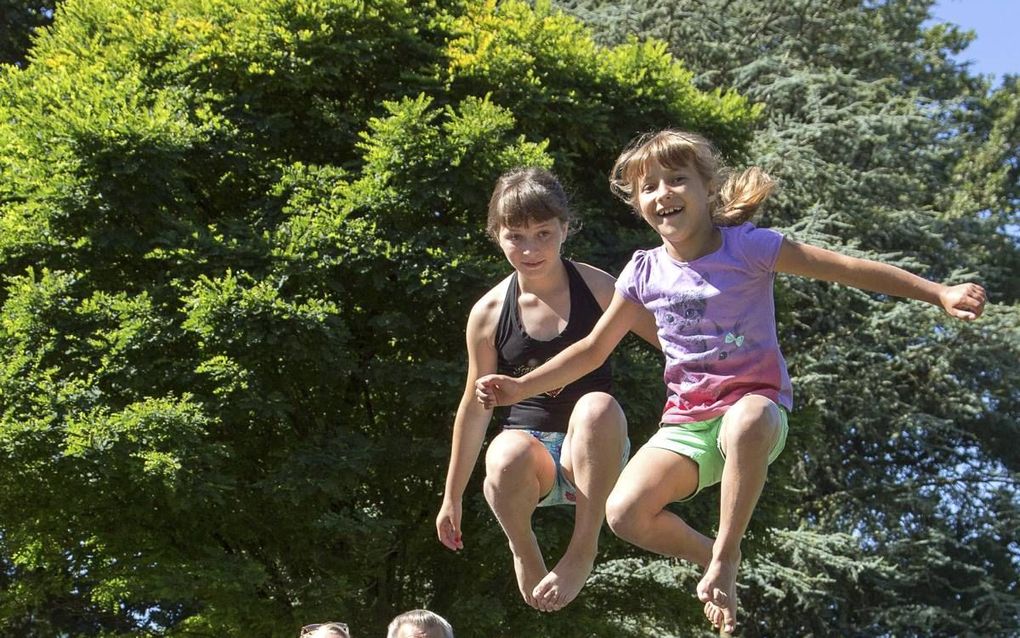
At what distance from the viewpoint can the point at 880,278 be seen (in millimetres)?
4270

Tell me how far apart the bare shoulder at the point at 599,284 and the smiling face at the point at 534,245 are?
163 mm

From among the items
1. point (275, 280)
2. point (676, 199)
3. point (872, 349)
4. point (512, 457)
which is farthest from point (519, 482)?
point (872, 349)

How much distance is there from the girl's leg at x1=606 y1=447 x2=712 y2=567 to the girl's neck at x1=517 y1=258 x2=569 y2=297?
829 millimetres

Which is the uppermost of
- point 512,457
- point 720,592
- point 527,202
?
point 527,202

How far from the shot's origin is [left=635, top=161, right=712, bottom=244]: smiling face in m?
4.59

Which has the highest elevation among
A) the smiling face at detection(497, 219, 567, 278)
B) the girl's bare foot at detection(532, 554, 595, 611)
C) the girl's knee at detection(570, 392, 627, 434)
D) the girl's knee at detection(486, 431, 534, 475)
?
the smiling face at detection(497, 219, 567, 278)

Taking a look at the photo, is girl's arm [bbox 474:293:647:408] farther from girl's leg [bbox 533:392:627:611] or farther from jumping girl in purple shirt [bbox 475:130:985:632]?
girl's leg [bbox 533:392:627:611]

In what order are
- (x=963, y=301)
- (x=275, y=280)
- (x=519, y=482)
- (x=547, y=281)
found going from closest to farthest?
(x=963, y=301), (x=519, y=482), (x=547, y=281), (x=275, y=280)

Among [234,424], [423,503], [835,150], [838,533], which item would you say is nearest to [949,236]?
[835,150]

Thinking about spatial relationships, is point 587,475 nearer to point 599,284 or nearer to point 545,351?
point 545,351

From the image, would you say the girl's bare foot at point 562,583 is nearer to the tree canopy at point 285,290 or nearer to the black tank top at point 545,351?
the black tank top at point 545,351

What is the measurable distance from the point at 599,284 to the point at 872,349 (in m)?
18.4

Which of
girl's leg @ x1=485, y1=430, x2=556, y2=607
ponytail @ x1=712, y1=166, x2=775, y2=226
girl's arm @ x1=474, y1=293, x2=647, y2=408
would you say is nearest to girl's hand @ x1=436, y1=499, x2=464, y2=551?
girl's leg @ x1=485, y1=430, x2=556, y2=607

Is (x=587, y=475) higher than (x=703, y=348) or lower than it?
lower
